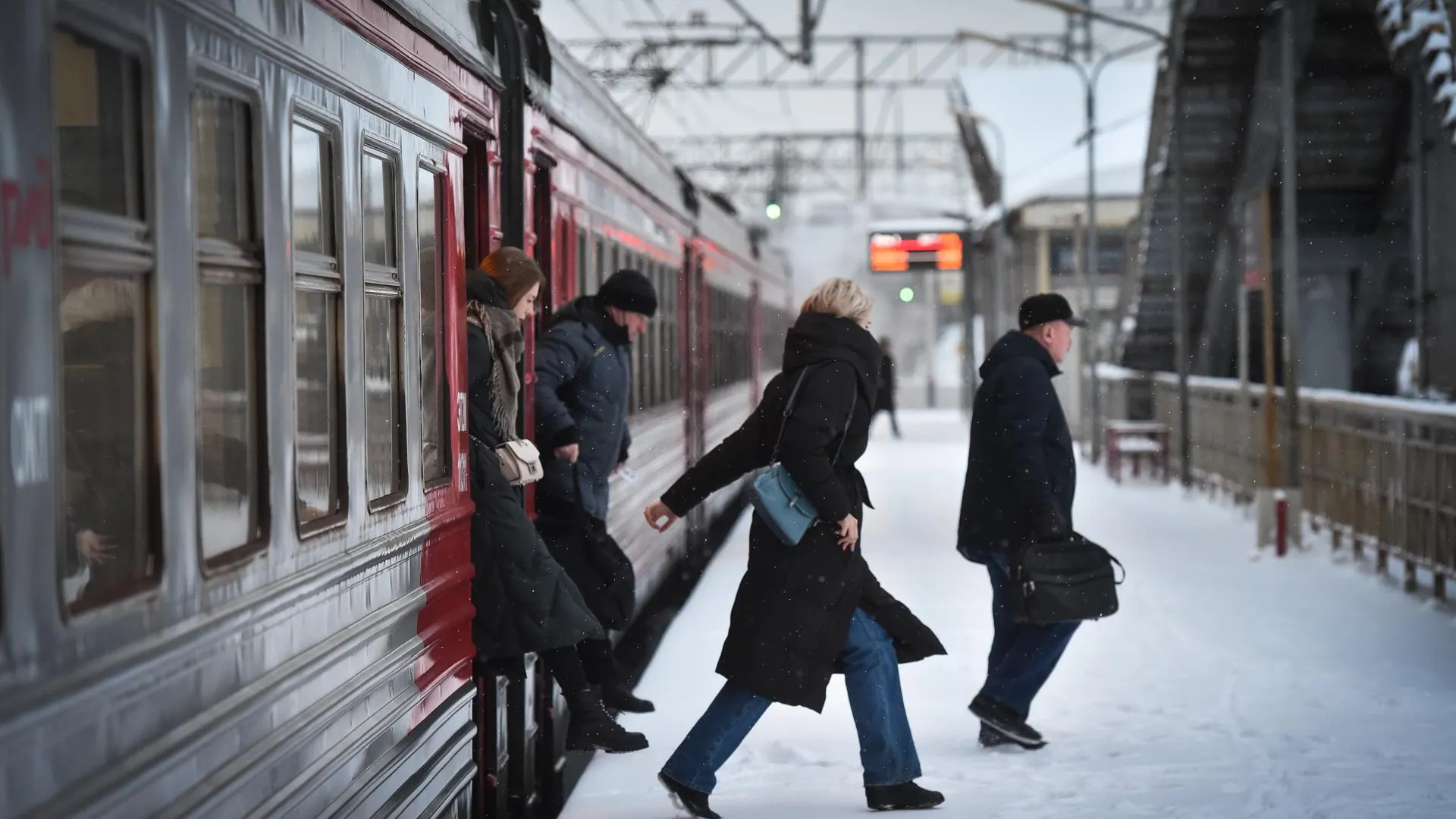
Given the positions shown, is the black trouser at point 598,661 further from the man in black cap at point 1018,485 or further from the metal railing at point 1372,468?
the metal railing at point 1372,468

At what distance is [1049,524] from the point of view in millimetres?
7129

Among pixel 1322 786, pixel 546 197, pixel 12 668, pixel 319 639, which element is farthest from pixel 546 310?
pixel 12 668

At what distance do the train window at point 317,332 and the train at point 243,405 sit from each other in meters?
0.01

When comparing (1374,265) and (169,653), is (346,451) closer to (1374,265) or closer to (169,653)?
(169,653)

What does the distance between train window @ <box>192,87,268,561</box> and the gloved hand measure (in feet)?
12.9

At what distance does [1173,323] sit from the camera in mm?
24188

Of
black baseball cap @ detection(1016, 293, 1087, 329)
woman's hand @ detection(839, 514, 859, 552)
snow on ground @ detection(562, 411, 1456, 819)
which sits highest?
black baseball cap @ detection(1016, 293, 1087, 329)

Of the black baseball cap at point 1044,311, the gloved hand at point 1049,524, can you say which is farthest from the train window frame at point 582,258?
the gloved hand at point 1049,524

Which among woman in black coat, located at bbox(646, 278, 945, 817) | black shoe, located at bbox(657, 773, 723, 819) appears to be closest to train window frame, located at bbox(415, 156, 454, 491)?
woman in black coat, located at bbox(646, 278, 945, 817)

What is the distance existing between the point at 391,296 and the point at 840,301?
5.80ft

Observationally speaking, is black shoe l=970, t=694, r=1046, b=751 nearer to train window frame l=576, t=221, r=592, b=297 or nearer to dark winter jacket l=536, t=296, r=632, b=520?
dark winter jacket l=536, t=296, r=632, b=520

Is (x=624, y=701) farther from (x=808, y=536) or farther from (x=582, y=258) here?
(x=808, y=536)

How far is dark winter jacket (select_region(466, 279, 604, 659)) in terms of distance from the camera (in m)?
5.66

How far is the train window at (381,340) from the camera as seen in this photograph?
455 centimetres
